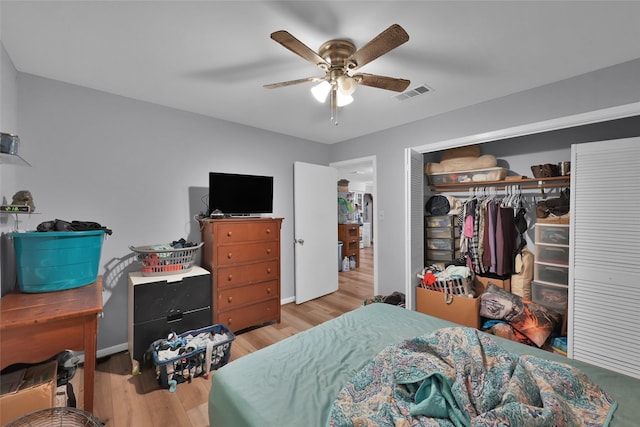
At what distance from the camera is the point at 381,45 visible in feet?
4.62

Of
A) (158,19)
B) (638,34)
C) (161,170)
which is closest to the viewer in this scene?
(158,19)

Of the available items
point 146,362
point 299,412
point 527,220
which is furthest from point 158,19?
point 527,220

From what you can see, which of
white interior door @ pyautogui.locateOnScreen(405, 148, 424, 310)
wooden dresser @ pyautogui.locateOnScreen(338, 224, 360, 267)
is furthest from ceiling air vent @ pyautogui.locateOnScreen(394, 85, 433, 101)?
wooden dresser @ pyautogui.locateOnScreen(338, 224, 360, 267)

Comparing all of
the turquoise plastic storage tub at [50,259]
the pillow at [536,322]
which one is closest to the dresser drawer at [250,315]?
the turquoise plastic storage tub at [50,259]

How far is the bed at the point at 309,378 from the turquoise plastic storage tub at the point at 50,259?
4.13 ft

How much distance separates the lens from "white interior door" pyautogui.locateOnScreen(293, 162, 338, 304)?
3754 millimetres

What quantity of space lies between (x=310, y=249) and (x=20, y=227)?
2.90 m

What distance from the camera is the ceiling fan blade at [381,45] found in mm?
1280

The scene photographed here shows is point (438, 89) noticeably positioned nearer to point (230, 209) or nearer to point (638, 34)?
point (638, 34)

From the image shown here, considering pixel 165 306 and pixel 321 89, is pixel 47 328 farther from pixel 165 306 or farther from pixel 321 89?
pixel 321 89

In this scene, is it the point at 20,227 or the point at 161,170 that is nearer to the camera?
the point at 20,227

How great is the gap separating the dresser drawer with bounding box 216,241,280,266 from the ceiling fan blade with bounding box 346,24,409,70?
2037 mm

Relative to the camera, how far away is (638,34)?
163cm

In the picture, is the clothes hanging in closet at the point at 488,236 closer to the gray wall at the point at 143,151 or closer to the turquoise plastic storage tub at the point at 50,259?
the gray wall at the point at 143,151
